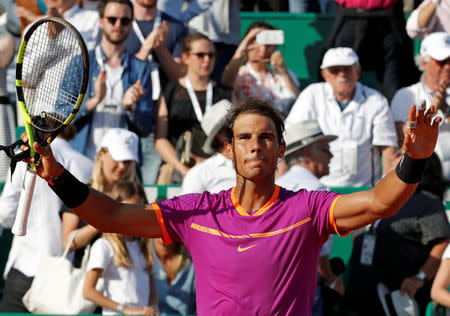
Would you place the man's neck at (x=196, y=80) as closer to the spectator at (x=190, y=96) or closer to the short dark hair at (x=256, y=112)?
the spectator at (x=190, y=96)

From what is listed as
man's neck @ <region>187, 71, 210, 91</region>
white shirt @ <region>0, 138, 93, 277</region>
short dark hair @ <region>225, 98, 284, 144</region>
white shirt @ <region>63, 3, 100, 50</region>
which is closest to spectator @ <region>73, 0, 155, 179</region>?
white shirt @ <region>63, 3, 100, 50</region>

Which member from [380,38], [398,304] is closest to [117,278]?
[398,304]

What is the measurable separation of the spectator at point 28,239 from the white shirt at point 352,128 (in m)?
2.21

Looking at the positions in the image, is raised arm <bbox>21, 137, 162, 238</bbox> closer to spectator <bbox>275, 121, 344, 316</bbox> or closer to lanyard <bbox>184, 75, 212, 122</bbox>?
spectator <bbox>275, 121, 344, 316</bbox>

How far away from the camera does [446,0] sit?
25.7 ft

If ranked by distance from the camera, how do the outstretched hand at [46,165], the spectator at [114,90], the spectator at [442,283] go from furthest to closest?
the spectator at [114,90] → the spectator at [442,283] → the outstretched hand at [46,165]

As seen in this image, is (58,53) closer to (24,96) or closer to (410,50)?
(24,96)

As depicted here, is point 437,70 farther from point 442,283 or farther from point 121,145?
point 121,145

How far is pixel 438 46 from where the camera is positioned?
7.18m

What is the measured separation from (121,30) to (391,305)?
3.24m

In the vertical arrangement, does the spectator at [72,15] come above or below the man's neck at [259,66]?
above

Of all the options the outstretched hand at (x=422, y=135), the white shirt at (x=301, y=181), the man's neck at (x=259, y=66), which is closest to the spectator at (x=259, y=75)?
the man's neck at (x=259, y=66)

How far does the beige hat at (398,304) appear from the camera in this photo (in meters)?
5.66

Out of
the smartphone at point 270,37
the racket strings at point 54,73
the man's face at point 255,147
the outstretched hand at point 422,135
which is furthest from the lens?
the smartphone at point 270,37
